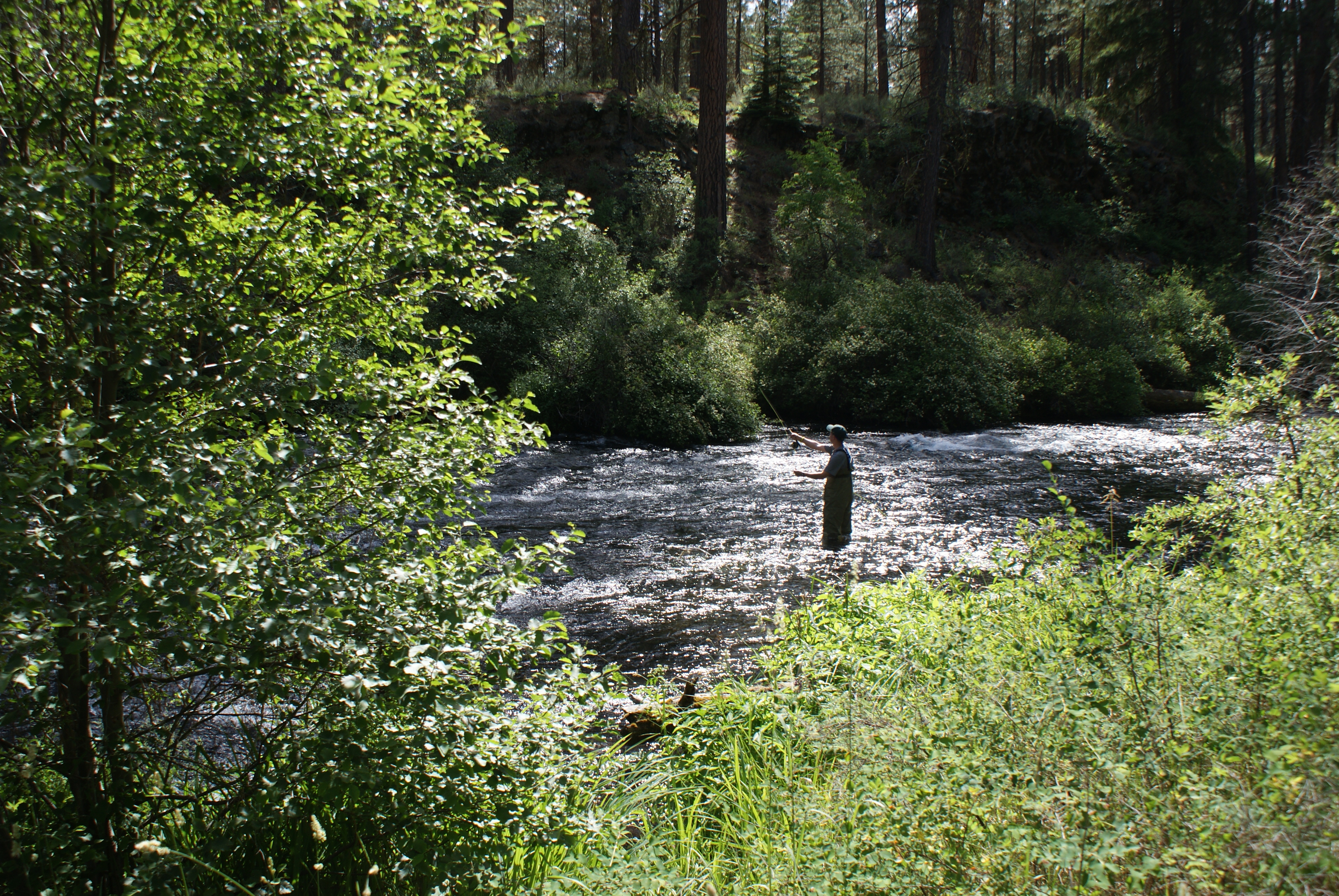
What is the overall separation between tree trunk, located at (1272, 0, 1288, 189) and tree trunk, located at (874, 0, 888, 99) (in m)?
15.6

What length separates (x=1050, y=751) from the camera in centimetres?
319

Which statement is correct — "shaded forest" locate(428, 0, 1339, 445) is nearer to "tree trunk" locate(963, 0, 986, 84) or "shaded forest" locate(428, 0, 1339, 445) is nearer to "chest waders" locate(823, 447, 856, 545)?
"tree trunk" locate(963, 0, 986, 84)

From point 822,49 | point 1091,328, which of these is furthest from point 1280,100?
point 822,49

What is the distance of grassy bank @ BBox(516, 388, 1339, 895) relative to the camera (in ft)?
8.34

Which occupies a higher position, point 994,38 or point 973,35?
point 994,38

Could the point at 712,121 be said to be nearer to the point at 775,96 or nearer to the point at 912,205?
the point at 775,96

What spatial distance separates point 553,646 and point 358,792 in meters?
0.95

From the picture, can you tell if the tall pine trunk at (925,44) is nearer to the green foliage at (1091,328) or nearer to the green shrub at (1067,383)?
the green foliage at (1091,328)

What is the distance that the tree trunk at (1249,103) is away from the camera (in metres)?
32.4

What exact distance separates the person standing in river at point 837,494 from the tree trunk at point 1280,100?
3258cm

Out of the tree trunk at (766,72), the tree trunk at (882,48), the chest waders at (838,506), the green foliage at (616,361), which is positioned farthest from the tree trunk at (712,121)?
the chest waders at (838,506)

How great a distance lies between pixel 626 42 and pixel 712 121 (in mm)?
7151

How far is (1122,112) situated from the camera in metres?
→ 38.6

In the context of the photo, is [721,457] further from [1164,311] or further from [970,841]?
[1164,311]
